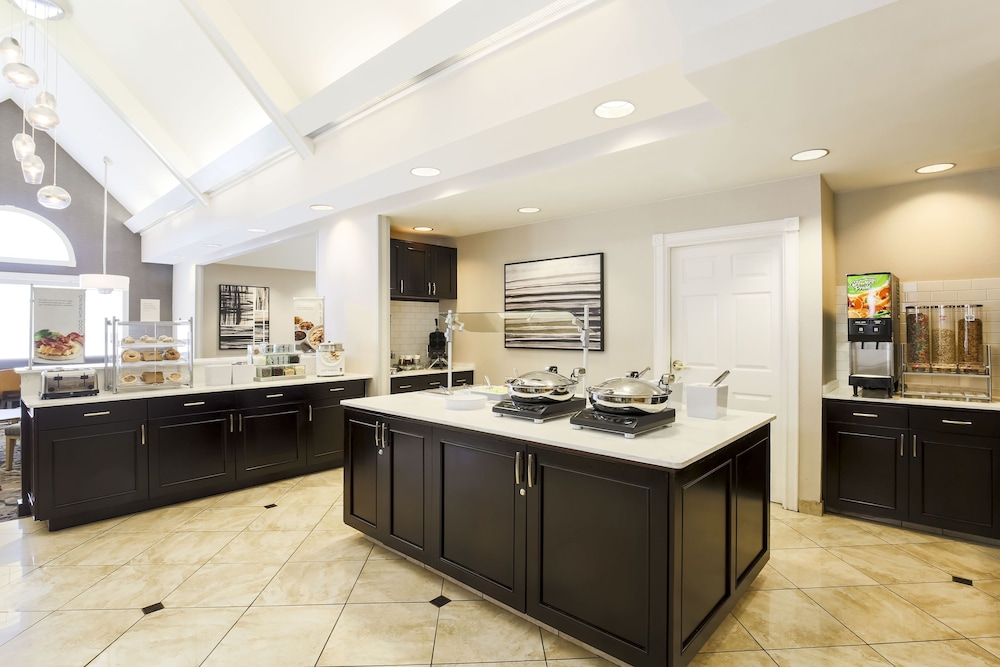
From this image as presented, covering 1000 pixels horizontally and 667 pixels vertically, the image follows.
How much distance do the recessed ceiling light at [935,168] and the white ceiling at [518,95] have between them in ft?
0.28

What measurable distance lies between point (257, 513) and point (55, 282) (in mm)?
7291

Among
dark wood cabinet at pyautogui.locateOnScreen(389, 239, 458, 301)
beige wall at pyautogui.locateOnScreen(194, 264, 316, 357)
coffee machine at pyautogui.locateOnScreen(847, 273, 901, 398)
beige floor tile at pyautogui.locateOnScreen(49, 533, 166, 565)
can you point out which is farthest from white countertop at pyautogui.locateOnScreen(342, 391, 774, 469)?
beige wall at pyautogui.locateOnScreen(194, 264, 316, 357)

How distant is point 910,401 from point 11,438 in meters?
7.40

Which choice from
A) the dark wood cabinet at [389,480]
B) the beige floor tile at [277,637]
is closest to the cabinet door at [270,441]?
the dark wood cabinet at [389,480]

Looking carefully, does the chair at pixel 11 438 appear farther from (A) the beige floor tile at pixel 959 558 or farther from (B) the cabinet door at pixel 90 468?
(A) the beige floor tile at pixel 959 558

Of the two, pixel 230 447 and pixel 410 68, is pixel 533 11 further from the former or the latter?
pixel 230 447

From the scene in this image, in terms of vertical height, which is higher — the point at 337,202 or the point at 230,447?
the point at 337,202

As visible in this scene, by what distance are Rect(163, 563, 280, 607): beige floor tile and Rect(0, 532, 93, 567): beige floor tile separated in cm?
101

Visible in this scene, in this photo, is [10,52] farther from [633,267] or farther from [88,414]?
[633,267]

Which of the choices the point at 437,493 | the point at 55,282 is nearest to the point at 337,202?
the point at 437,493

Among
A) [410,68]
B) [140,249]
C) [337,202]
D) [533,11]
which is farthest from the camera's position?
[140,249]

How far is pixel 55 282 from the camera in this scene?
817 cm

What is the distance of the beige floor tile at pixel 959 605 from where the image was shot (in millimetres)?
2262

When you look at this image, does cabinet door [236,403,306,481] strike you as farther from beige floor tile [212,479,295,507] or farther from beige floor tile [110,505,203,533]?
beige floor tile [110,505,203,533]
